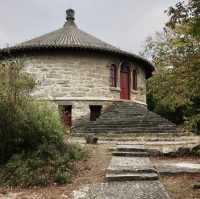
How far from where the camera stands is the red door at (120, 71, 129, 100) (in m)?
23.2

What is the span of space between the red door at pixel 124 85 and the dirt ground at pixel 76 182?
12209 millimetres

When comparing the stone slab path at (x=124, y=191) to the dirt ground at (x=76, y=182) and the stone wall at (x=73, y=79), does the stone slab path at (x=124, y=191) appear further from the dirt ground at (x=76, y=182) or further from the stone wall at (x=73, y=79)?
the stone wall at (x=73, y=79)

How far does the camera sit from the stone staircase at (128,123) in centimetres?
1748

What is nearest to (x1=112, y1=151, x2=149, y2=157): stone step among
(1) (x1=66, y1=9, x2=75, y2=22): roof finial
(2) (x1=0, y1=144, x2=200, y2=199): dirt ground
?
(2) (x1=0, y1=144, x2=200, y2=199): dirt ground

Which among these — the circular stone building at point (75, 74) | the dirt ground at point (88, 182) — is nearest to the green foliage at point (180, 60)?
the dirt ground at point (88, 182)

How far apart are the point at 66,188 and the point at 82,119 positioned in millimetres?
12888

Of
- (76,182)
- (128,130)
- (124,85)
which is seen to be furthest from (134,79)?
(76,182)

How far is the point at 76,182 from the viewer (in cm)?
850

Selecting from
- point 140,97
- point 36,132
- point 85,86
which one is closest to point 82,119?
point 85,86

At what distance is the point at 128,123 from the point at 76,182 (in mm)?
10079

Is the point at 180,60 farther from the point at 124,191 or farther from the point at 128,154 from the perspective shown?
the point at 128,154

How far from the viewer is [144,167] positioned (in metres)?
9.03

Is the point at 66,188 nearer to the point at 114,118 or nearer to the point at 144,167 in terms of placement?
the point at 144,167

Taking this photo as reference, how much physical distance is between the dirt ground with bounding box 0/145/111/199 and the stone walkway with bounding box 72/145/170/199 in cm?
31
